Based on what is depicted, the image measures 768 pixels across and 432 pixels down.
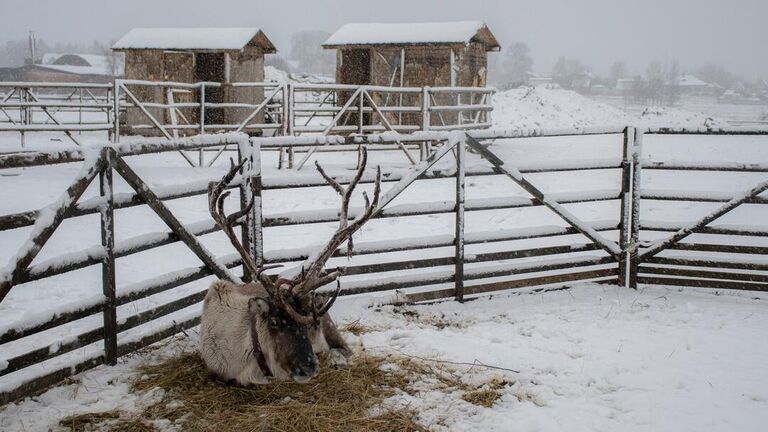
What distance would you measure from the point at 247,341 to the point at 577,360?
91.0 inches

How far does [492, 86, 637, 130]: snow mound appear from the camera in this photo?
1220 inches

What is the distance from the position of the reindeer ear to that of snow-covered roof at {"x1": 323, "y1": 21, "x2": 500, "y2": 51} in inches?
658

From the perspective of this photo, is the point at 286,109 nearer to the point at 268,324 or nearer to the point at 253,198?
the point at 253,198

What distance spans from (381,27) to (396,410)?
19094 mm

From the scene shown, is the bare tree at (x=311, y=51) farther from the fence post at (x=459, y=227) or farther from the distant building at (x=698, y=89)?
the fence post at (x=459, y=227)

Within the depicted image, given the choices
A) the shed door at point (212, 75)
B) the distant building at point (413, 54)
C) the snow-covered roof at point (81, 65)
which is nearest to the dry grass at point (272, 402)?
the distant building at point (413, 54)

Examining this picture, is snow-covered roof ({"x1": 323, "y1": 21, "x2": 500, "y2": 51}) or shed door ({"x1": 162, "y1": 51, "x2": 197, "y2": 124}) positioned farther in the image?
shed door ({"x1": 162, "y1": 51, "x2": 197, "y2": 124})

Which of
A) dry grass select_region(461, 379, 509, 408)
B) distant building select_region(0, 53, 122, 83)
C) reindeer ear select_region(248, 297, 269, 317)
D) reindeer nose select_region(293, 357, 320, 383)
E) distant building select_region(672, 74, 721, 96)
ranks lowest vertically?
dry grass select_region(461, 379, 509, 408)

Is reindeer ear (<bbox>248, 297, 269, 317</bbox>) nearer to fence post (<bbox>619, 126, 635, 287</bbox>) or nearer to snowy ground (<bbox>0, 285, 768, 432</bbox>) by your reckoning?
snowy ground (<bbox>0, 285, 768, 432</bbox>)

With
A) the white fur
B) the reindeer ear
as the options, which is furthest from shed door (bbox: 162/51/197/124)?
the reindeer ear

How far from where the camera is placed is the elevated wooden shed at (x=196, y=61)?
21234mm

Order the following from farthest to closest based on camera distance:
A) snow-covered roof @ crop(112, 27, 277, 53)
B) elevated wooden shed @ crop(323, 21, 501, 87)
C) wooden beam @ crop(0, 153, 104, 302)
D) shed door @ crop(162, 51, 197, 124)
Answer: shed door @ crop(162, 51, 197, 124)
snow-covered roof @ crop(112, 27, 277, 53)
elevated wooden shed @ crop(323, 21, 501, 87)
wooden beam @ crop(0, 153, 104, 302)

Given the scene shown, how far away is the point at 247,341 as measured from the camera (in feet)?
14.1

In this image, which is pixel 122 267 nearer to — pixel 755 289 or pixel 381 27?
pixel 755 289
